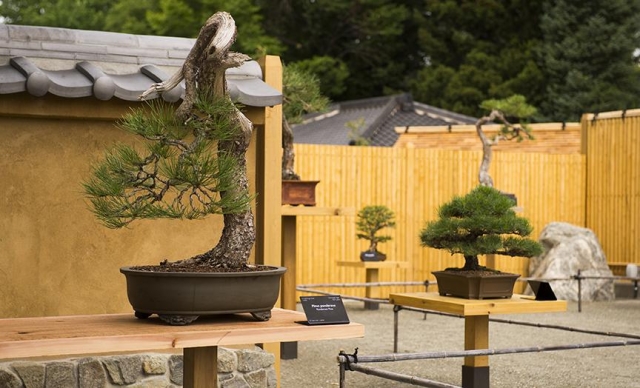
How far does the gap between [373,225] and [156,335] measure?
27.5ft

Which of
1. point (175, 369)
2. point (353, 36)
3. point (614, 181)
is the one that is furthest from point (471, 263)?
Answer: point (353, 36)

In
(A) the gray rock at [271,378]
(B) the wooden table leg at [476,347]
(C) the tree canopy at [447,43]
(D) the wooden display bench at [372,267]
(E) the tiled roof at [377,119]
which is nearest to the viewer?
(A) the gray rock at [271,378]

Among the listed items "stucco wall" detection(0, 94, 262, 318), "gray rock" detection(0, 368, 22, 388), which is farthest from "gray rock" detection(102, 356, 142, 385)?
"gray rock" detection(0, 368, 22, 388)

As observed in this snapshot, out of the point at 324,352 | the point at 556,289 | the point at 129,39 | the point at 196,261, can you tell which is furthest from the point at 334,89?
the point at 196,261

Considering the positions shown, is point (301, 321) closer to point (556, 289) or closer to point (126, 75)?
point (126, 75)

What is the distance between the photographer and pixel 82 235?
4855mm

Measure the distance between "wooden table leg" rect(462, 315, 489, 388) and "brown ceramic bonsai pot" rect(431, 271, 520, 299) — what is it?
15cm

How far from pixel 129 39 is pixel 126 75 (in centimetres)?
31

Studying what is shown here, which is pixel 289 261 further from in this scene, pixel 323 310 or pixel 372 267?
pixel 323 310

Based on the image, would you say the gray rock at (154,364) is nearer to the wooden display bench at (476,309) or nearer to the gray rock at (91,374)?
the gray rock at (91,374)

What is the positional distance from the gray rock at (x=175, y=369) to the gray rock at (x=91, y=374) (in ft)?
1.11

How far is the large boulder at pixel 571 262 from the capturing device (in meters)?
12.5

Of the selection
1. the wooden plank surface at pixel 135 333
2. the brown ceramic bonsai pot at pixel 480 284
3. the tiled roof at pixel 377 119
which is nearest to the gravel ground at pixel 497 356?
the brown ceramic bonsai pot at pixel 480 284

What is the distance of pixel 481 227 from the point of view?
5461 mm
